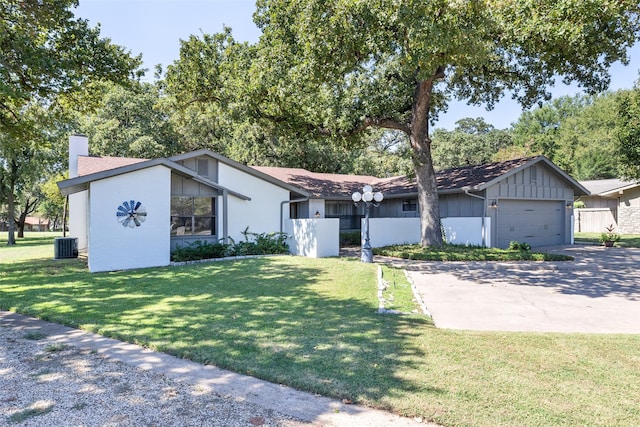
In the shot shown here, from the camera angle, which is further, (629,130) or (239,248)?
(629,130)

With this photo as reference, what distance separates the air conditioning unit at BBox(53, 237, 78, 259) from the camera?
1491cm

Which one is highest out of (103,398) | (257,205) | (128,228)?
(257,205)

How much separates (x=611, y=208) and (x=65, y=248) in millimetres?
32846

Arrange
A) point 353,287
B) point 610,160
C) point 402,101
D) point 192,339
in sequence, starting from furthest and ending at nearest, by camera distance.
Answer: point 610,160
point 402,101
point 353,287
point 192,339

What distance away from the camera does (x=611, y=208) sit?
87.9ft

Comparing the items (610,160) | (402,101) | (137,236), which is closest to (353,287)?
(137,236)

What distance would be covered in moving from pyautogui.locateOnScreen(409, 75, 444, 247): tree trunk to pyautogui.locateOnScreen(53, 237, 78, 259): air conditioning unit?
46.7ft

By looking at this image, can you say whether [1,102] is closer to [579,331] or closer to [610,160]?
[579,331]

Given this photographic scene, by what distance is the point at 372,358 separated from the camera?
4.30 m

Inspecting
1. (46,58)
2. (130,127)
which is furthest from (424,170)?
(130,127)

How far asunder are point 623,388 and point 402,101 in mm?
13958

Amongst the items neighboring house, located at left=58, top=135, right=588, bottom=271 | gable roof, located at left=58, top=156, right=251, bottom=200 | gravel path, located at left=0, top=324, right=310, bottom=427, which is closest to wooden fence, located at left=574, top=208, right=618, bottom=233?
neighboring house, located at left=58, top=135, right=588, bottom=271

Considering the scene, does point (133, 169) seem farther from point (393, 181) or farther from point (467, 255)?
point (393, 181)

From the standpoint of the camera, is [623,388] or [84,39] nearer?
[623,388]
